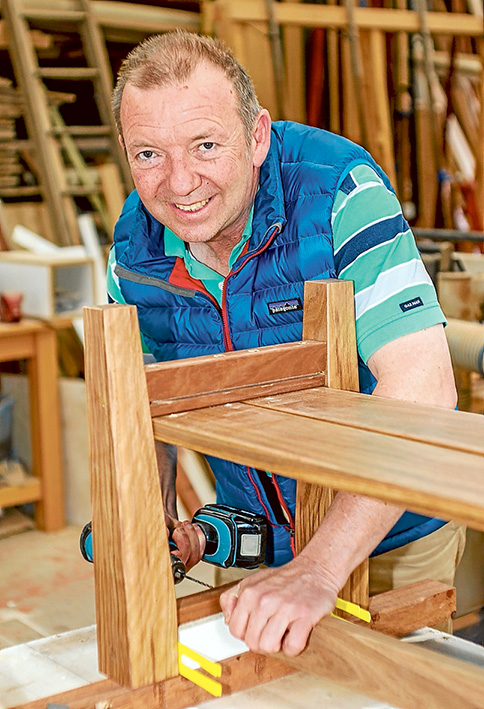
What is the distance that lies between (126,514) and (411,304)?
0.55 m

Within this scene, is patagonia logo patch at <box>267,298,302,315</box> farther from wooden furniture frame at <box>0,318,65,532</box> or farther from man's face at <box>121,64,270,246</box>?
wooden furniture frame at <box>0,318,65,532</box>

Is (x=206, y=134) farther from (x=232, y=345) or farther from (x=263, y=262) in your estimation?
(x=232, y=345)

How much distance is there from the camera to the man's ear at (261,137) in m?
1.53

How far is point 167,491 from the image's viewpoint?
5.54 feet

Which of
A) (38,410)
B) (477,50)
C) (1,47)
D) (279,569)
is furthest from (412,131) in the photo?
(279,569)

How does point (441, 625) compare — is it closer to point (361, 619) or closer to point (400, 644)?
point (361, 619)

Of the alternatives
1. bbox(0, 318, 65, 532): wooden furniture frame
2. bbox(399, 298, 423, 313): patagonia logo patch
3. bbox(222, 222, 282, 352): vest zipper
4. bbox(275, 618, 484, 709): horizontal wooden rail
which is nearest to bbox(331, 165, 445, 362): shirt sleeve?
bbox(399, 298, 423, 313): patagonia logo patch

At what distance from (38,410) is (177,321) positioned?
8.32 feet

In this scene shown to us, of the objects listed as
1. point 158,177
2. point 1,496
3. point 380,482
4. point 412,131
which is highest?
point 412,131

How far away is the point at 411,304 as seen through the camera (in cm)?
137

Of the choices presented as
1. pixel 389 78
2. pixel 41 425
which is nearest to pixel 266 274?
pixel 41 425

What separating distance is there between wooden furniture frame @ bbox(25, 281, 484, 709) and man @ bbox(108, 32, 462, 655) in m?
0.10

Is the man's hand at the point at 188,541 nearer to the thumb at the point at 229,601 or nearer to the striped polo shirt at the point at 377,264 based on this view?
the thumb at the point at 229,601

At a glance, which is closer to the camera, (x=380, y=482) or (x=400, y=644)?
(x=380, y=482)
